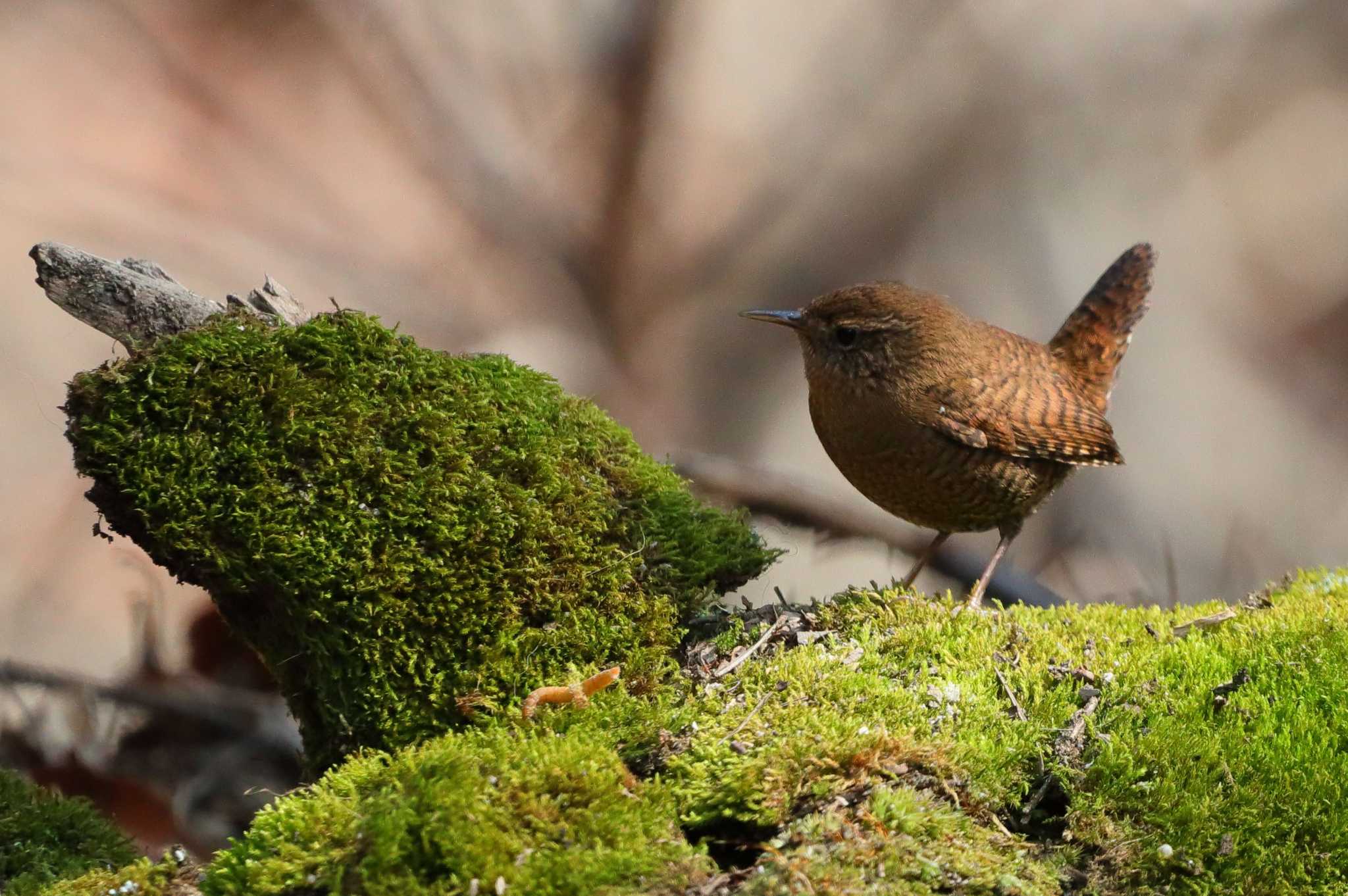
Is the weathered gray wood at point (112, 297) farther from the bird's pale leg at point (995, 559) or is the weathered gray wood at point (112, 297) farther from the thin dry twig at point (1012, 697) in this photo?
the bird's pale leg at point (995, 559)

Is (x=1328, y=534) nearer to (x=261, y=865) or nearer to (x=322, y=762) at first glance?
(x=322, y=762)

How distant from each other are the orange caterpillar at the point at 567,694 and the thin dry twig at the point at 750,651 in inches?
11.5

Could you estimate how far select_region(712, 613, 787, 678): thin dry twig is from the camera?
2613mm

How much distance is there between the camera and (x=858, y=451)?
3.41 m

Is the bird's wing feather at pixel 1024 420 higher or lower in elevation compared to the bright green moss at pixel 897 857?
higher

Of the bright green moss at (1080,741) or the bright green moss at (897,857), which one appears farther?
the bright green moss at (1080,741)

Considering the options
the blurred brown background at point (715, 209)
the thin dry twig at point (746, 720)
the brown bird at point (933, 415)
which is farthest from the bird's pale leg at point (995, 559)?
the blurred brown background at point (715, 209)

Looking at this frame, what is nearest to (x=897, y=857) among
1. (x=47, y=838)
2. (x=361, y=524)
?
(x=361, y=524)

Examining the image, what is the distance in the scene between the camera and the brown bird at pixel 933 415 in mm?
3359

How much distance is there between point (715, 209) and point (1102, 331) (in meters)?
2.21

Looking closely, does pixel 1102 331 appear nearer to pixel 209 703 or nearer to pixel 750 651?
pixel 750 651

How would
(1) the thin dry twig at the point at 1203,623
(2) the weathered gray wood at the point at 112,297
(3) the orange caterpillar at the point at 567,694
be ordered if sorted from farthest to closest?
(1) the thin dry twig at the point at 1203,623, (2) the weathered gray wood at the point at 112,297, (3) the orange caterpillar at the point at 567,694

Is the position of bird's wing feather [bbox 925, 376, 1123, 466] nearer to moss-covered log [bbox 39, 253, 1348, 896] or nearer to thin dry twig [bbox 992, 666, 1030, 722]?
moss-covered log [bbox 39, 253, 1348, 896]

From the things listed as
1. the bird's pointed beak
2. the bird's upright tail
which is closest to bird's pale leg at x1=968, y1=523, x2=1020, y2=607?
the bird's upright tail
